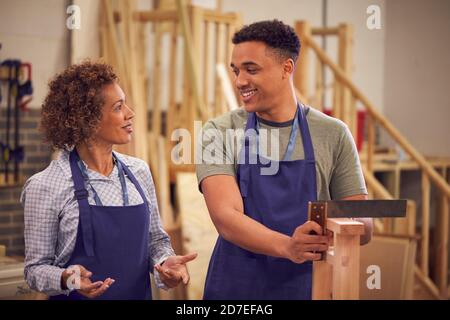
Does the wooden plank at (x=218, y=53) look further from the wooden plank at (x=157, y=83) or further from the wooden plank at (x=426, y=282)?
the wooden plank at (x=426, y=282)

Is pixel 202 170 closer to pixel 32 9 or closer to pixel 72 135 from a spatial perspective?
pixel 72 135

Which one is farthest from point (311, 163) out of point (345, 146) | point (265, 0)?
point (265, 0)

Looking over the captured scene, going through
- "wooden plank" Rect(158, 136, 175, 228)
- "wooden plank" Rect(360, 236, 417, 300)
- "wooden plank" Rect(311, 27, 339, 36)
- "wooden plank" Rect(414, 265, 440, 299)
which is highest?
"wooden plank" Rect(311, 27, 339, 36)

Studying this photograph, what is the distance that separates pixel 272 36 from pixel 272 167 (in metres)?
0.36

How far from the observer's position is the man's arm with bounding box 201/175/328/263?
5.12 ft

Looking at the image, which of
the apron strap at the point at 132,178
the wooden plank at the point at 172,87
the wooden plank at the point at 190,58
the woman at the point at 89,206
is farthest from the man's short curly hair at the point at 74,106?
the wooden plank at the point at 172,87

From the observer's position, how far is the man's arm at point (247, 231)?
1.56 meters

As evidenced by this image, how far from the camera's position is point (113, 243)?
1.79 meters

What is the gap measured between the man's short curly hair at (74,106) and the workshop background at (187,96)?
83 centimetres

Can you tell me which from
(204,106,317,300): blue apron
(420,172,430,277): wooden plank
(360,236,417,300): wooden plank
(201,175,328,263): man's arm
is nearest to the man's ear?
(204,106,317,300): blue apron

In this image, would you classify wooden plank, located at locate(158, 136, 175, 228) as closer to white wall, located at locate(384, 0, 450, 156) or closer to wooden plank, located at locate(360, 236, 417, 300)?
wooden plank, located at locate(360, 236, 417, 300)

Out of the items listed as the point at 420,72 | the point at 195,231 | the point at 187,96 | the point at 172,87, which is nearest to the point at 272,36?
the point at 195,231

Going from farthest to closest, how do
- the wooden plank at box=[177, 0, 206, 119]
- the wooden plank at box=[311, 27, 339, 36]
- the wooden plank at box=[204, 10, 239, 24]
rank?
the wooden plank at box=[311, 27, 339, 36]
the wooden plank at box=[204, 10, 239, 24]
the wooden plank at box=[177, 0, 206, 119]

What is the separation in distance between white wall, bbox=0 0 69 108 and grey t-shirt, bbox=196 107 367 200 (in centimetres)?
233
